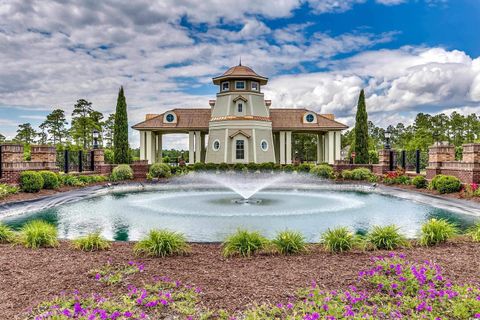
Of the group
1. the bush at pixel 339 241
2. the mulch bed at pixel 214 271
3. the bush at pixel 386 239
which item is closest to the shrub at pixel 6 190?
the mulch bed at pixel 214 271

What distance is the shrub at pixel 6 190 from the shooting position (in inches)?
527

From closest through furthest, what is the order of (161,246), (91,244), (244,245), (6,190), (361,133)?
(161,246), (244,245), (91,244), (6,190), (361,133)

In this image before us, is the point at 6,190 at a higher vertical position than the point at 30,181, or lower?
lower

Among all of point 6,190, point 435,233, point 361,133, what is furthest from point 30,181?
point 361,133

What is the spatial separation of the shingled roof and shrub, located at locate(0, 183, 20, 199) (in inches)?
733

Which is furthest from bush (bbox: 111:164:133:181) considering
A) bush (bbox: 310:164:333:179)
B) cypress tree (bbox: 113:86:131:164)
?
bush (bbox: 310:164:333:179)

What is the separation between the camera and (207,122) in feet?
111

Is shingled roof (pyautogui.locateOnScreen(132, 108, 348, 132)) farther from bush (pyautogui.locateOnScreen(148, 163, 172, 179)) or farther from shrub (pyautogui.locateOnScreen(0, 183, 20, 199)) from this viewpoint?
shrub (pyautogui.locateOnScreen(0, 183, 20, 199))

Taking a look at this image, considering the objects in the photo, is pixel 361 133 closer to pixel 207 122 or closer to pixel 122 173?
pixel 207 122

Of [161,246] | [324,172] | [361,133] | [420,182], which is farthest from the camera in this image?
[361,133]

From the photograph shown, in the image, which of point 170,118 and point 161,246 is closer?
point 161,246

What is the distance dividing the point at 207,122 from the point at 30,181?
20.2 m

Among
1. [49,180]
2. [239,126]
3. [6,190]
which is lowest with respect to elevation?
[6,190]

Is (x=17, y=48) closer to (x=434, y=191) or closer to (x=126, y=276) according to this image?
(x=126, y=276)
